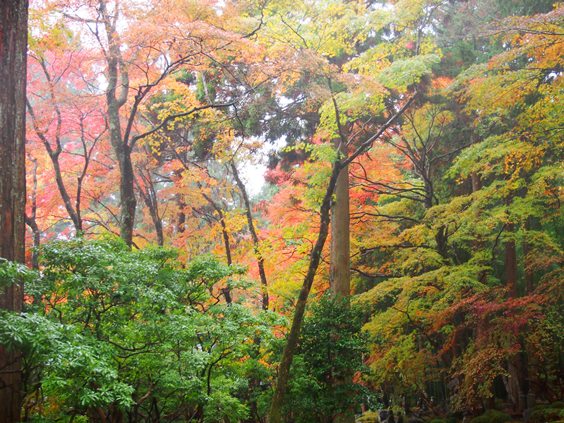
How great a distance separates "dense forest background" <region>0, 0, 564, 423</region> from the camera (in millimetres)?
6102

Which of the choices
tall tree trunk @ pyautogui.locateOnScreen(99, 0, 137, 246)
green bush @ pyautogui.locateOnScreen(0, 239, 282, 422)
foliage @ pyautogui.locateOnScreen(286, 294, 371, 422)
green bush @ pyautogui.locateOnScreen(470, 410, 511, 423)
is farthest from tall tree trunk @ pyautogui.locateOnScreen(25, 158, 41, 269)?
green bush @ pyautogui.locateOnScreen(470, 410, 511, 423)

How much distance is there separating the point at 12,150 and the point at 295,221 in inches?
358

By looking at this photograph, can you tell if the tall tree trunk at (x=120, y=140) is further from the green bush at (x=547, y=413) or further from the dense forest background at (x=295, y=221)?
the green bush at (x=547, y=413)

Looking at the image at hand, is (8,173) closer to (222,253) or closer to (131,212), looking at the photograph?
(131,212)

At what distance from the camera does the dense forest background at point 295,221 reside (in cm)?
610

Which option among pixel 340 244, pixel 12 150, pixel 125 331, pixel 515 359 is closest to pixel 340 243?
pixel 340 244

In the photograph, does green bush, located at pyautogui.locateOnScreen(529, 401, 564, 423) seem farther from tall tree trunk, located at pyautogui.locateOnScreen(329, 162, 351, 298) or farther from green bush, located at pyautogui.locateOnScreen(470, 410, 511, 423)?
tall tree trunk, located at pyautogui.locateOnScreen(329, 162, 351, 298)

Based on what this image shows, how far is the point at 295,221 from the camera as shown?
45.2ft

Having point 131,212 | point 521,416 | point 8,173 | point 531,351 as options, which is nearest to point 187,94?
point 131,212

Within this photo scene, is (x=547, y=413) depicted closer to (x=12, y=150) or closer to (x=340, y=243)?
(x=340, y=243)

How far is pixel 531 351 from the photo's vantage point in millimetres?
9703

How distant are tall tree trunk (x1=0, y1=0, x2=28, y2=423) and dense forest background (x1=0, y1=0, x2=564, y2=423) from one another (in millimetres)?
214

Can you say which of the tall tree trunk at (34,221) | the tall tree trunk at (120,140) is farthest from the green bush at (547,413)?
the tall tree trunk at (34,221)

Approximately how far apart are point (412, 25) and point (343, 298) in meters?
5.73
